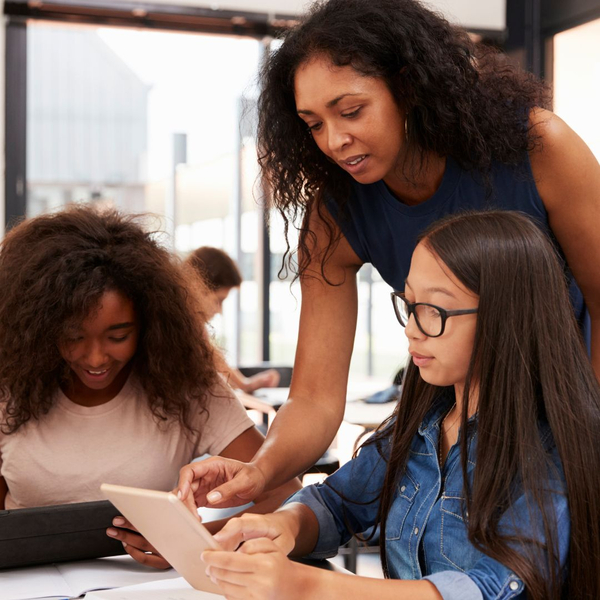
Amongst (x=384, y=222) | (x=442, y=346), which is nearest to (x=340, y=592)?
(x=442, y=346)

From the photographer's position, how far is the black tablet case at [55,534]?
1.29 metres

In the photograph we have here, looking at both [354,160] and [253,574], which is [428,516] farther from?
[354,160]

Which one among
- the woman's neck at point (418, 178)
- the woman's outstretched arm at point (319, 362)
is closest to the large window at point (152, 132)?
the woman's outstretched arm at point (319, 362)

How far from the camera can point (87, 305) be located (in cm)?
166

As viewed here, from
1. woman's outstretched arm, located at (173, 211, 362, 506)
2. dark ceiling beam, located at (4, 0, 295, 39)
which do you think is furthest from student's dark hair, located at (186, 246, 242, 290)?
woman's outstretched arm, located at (173, 211, 362, 506)

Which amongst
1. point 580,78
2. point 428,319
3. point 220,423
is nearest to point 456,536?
point 428,319

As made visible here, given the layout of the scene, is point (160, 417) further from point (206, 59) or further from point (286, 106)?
point (206, 59)

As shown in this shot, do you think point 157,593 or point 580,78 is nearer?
point 157,593

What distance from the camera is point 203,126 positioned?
5211 mm

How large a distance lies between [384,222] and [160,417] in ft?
2.09

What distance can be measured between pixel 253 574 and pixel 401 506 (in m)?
0.38

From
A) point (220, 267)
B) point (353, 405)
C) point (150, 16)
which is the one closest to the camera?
point (353, 405)

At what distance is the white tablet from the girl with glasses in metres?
0.04

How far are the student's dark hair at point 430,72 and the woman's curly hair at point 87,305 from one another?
1.67 feet
